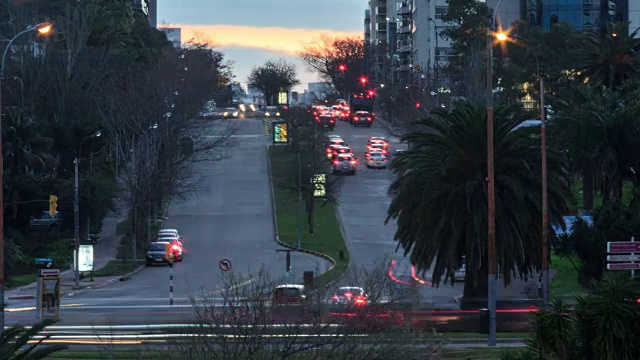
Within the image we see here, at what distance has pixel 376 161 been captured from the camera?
95.9m

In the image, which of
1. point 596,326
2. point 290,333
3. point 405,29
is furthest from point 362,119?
point 596,326

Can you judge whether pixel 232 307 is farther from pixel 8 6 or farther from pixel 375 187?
pixel 8 6

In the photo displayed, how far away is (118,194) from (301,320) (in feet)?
162

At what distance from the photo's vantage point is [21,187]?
213 feet

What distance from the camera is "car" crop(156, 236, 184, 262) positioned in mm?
60316

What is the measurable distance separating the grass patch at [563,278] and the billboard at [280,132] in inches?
1845

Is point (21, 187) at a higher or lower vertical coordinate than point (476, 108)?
lower

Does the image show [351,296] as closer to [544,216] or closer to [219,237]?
[544,216]

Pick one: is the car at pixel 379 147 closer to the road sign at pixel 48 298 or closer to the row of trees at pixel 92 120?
the row of trees at pixel 92 120

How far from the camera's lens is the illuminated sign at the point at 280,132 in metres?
102

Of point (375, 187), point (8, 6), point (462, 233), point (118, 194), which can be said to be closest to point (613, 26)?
point (375, 187)

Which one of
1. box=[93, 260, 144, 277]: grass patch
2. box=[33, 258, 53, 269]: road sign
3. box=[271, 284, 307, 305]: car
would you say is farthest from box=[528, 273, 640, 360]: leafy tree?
box=[93, 260, 144, 277]: grass patch

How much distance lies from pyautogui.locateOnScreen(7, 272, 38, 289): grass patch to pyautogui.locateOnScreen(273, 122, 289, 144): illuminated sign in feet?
155

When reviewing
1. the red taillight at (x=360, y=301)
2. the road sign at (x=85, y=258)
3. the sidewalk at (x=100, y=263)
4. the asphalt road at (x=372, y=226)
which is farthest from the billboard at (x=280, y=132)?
the red taillight at (x=360, y=301)
